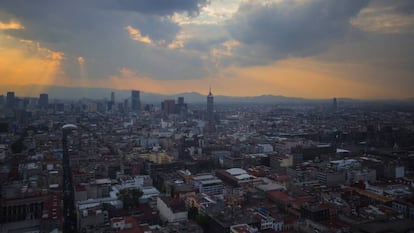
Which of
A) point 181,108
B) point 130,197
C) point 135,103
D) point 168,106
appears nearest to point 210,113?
point 181,108

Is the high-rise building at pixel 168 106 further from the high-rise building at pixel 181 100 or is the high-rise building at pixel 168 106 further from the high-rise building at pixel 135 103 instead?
the high-rise building at pixel 135 103

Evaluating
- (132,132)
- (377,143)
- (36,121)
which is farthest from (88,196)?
(36,121)

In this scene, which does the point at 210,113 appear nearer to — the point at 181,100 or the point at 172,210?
the point at 181,100

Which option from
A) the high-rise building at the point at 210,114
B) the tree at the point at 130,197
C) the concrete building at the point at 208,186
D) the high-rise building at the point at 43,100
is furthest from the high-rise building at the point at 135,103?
the tree at the point at 130,197

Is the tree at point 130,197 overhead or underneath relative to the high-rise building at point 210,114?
underneath

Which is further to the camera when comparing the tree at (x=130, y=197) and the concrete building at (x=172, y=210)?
the tree at (x=130, y=197)

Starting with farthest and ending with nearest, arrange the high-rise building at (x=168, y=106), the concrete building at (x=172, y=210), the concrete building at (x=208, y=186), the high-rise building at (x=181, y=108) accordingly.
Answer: the high-rise building at (x=168, y=106) → the high-rise building at (x=181, y=108) → the concrete building at (x=208, y=186) → the concrete building at (x=172, y=210)

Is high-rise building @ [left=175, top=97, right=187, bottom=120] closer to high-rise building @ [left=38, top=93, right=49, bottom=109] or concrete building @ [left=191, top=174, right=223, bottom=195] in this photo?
high-rise building @ [left=38, top=93, right=49, bottom=109]

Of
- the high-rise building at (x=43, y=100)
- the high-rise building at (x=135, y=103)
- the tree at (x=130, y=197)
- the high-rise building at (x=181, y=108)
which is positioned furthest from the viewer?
the high-rise building at (x=135, y=103)

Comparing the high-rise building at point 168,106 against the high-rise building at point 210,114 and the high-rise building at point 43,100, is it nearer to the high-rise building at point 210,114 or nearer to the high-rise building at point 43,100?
the high-rise building at point 210,114
